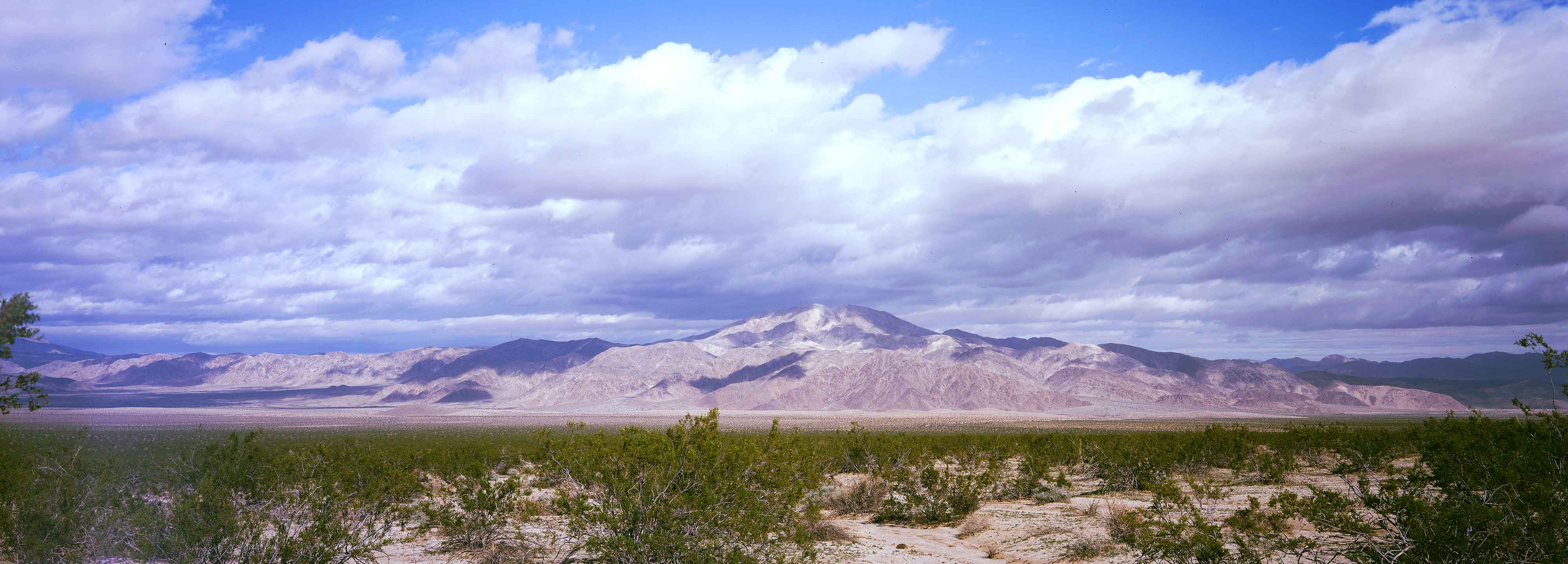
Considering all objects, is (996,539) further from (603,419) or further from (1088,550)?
(603,419)

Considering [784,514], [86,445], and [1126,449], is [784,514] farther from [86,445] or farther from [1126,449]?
[1126,449]

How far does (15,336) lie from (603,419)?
12738 cm

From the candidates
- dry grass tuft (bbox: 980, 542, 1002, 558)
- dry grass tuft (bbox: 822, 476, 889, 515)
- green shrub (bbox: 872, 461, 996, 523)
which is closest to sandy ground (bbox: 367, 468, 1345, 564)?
dry grass tuft (bbox: 980, 542, 1002, 558)

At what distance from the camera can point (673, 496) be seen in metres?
11.1

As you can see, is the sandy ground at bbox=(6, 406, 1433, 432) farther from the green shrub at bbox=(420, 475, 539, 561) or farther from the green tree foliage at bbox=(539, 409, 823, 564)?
the green tree foliage at bbox=(539, 409, 823, 564)

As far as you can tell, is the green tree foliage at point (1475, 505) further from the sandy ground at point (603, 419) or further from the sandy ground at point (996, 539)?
the sandy ground at point (603, 419)

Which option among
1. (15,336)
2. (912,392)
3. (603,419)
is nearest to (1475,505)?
(15,336)

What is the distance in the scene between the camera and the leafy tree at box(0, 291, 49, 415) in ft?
41.7

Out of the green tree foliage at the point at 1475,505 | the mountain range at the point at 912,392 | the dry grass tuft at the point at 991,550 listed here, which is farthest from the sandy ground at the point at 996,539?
the mountain range at the point at 912,392

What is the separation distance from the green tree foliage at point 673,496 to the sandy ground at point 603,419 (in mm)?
74577

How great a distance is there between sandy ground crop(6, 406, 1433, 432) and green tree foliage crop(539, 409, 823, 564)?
74.6 m

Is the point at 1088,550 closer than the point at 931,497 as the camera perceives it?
Yes

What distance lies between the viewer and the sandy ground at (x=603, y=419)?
325 feet

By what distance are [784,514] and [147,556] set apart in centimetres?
831
